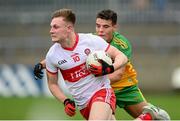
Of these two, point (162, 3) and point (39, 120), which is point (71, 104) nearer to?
point (39, 120)

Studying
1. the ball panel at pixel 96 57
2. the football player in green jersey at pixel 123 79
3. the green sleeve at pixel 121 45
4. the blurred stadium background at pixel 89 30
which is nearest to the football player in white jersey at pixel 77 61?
the ball panel at pixel 96 57

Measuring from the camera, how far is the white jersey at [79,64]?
9.80 metres

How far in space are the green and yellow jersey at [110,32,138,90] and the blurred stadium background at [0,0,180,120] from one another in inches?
342

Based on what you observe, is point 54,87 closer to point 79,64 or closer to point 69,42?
point 79,64

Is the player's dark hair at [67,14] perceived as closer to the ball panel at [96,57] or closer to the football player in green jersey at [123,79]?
the ball panel at [96,57]

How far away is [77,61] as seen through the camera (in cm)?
978

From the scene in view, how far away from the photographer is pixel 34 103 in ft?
64.4

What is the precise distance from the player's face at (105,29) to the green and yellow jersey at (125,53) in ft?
0.35

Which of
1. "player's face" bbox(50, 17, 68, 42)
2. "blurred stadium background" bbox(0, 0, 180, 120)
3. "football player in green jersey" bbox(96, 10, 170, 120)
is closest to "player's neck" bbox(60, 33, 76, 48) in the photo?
"player's face" bbox(50, 17, 68, 42)

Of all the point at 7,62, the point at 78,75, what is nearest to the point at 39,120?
the point at 78,75

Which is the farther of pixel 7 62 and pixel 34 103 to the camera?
pixel 7 62

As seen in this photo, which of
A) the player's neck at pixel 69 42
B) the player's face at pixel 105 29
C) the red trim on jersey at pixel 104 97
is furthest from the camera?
the player's face at pixel 105 29

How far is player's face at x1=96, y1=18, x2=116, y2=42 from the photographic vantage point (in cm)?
1079

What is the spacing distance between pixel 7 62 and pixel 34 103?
357cm
